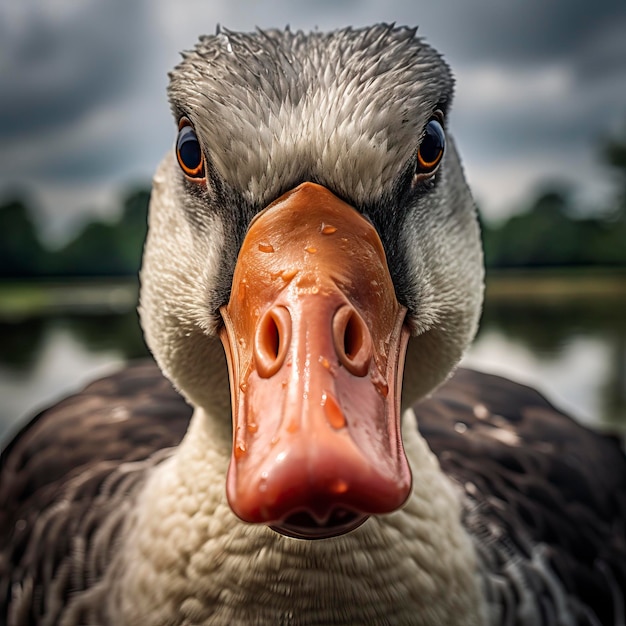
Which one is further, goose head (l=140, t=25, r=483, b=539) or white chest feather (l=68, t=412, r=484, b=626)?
white chest feather (l=68, t=412, r=484, b=626)

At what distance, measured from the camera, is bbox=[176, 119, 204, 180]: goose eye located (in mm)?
700

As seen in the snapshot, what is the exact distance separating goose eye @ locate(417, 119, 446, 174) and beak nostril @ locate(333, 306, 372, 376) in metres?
0.25

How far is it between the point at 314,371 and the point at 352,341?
0.05 m

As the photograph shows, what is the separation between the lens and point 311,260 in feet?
1.81

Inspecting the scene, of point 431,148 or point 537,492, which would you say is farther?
point 537,492

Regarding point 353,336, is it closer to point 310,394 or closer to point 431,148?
point 310,394

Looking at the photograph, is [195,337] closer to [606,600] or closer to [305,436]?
[305,436]

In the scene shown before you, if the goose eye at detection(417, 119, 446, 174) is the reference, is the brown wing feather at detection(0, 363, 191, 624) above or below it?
below

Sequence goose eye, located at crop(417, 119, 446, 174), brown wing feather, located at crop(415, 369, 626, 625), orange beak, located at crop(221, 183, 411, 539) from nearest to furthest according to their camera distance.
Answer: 1. orange beak, located at crop(221, 183, 411, 539)
2. goose eye, located at crop(417, 119, 446, 174)
3. brown wing feather, located at crop(415, 369, 626, 625)

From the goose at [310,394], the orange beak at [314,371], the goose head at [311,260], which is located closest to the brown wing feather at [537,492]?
the goose at [310,394]

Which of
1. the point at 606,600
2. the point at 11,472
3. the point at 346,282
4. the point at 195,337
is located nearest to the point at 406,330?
the point at 346,282

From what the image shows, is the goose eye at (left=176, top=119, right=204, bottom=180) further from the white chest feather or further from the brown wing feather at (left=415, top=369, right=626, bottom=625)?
the brown wing feather at (left=415, top=369, right=626, bottom=625)

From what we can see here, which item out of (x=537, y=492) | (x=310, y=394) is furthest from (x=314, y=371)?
(x=537, y=492)

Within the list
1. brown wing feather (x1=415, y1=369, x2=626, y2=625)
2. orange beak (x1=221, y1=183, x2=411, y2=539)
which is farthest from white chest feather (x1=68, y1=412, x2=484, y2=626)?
orange beak (x1=221, y1=183, x2=411, y2=539)
